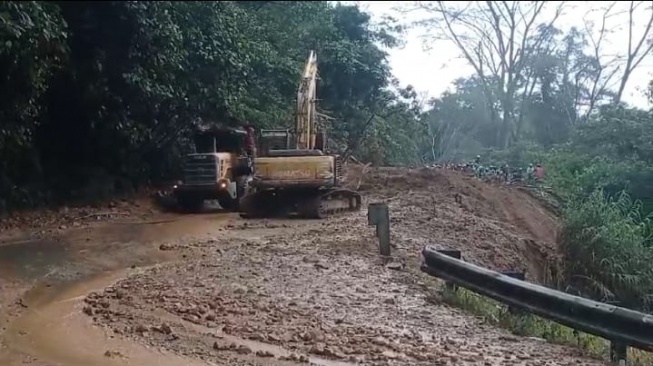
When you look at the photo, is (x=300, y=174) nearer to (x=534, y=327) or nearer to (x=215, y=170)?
(x=215, y=170)

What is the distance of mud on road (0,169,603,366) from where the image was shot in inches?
226

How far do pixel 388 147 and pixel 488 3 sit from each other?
Result: 18.0 feet

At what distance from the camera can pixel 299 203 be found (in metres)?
16.5

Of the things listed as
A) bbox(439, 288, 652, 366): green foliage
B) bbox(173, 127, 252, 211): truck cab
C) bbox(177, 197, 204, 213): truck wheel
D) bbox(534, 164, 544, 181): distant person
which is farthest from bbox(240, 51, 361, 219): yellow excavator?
bbox(439, 288, 652, 366): green foliage

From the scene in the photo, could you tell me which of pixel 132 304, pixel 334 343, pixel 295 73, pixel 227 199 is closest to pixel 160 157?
pixel 227 199

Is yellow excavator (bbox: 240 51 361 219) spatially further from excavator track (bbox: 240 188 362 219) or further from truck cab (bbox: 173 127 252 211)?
truck cab (bbox: 173 127 252 211)

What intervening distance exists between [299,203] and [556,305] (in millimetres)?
10671

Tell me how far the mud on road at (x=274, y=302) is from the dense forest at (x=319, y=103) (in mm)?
1795

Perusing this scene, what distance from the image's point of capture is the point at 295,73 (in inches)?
791

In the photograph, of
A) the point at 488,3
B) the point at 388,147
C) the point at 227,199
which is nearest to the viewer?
the point at 227,199

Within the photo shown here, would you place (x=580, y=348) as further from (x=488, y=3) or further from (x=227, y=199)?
(x=488, y=3)

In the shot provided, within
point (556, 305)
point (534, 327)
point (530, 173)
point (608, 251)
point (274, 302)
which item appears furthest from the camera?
point (530, 173)

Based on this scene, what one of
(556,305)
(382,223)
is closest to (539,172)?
(382,223)

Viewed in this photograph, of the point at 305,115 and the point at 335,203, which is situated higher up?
the point at 305,115
